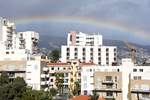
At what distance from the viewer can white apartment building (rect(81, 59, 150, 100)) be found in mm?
71688

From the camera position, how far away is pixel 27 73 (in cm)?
8244

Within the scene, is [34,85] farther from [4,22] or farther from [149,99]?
[4,22]

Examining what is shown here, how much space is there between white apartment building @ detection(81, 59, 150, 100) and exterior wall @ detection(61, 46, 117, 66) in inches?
2351

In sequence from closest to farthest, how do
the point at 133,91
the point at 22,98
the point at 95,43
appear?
the point at 22,98
the point at 133,91
the point at 95,43

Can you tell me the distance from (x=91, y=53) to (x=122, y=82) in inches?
2550

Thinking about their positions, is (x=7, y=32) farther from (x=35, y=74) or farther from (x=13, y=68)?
(x=13, y=68)

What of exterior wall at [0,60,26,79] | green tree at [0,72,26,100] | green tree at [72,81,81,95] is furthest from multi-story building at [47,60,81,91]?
green tree at [0,72,26,100]

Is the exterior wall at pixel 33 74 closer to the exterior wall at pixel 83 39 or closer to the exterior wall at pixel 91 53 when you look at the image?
the exterior wall at pixel 91 53

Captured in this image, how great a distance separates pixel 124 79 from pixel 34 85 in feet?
59.9

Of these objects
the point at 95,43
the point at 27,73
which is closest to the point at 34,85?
the point at 27,73

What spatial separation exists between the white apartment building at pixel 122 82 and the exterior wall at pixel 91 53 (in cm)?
5971

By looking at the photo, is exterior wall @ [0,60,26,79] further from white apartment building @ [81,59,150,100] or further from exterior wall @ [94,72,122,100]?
exterior wall @ [94,72,122,100]

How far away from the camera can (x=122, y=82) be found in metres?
73.6

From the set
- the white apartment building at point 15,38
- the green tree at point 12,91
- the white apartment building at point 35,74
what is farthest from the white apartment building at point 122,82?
the white apartment building at point 15,38
